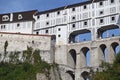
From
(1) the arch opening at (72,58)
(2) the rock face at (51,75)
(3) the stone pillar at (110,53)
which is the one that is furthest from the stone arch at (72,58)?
(3) the stone pillar at (110,53)

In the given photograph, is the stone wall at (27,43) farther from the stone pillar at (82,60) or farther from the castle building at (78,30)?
the stone pillar at (82,60)

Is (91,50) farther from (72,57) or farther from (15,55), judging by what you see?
(15,55)

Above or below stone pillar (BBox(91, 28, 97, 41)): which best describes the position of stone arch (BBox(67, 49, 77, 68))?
below

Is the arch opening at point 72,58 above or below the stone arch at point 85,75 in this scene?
above

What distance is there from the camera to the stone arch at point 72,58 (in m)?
79.4

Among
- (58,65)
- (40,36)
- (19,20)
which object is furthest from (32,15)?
(58,65)

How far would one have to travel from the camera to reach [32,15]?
8688cm

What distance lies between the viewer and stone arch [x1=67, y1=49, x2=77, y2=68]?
261 feet

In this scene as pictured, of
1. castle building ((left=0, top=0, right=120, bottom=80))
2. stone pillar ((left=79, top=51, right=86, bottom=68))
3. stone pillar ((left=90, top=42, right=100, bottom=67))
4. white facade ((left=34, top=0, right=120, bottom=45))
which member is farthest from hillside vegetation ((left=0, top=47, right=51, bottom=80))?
stone pillar ((left=90, top=42, right=100, bottom=67))

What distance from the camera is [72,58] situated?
265 feet

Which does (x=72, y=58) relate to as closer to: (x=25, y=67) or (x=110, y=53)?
(x=110, y=53)

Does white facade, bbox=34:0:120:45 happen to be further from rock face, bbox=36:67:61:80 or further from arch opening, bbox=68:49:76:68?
rock face, bbox=36:67:61:80

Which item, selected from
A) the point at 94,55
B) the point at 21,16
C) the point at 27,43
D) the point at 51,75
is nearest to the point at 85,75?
the point at 94,55

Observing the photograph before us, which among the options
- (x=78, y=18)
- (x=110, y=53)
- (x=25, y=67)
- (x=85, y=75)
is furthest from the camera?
(x=78, y=18)
